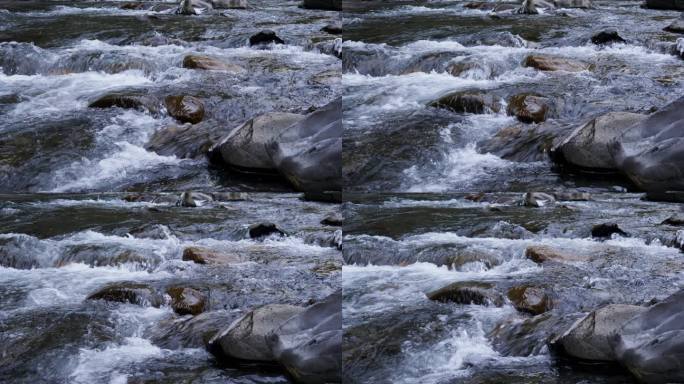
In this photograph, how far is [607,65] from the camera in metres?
4.62

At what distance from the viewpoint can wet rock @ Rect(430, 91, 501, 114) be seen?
4.05 meters

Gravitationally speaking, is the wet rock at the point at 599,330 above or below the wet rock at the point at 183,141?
below

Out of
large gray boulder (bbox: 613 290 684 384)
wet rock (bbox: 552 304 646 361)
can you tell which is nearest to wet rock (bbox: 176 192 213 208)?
wet rock (bbox: 552 304 646 361)

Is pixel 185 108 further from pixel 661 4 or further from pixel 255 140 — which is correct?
pixel 661 4

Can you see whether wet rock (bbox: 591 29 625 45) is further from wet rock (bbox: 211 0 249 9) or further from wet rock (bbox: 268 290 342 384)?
wet rock (bbox: 211 0 249 9)

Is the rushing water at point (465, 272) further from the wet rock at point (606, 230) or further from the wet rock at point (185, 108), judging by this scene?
the wet rock at point (185, 108)

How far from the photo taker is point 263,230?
4.05 meters

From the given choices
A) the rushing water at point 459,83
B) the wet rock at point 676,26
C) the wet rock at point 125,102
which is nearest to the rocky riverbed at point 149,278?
the rushing water at point 459,83

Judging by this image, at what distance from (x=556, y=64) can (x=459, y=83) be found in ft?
1.70

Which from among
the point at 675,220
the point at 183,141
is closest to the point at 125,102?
the point at 183,141

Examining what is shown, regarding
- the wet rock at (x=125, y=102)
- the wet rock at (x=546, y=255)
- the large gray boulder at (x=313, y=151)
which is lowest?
the wet rock at (x=546, y=255)

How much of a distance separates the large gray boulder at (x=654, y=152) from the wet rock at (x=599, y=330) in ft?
1.63

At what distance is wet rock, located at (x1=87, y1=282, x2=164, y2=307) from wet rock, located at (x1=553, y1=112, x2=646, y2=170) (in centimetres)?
204

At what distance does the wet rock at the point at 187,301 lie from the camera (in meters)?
4.14
